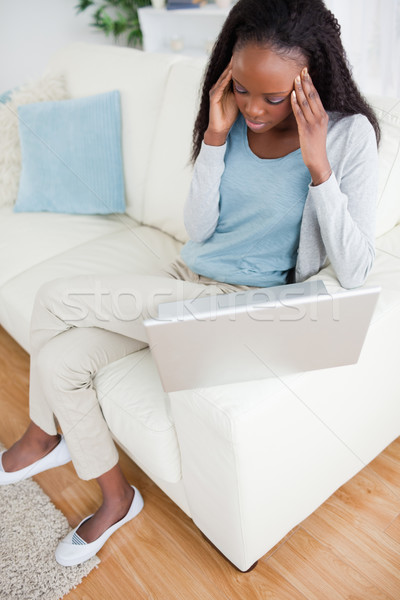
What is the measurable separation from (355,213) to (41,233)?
1.06m

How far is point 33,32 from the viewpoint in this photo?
9.55 feet

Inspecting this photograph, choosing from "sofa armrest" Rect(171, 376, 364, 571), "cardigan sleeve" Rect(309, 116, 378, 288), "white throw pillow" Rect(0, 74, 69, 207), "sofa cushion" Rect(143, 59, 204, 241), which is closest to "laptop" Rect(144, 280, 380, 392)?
"sofa armrest" Rect(171, 376, 364, 571)

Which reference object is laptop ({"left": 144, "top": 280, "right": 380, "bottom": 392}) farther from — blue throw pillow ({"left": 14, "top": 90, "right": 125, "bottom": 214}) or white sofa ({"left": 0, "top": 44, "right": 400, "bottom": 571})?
blue throw pillow ({"left": 14, "top": 90, "right": 125, "bottom": 214})

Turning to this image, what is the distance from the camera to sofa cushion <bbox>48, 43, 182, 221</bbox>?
1590 mm

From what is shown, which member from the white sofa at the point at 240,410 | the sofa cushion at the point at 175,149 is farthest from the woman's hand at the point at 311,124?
the sofa cushion at the point at 175,149

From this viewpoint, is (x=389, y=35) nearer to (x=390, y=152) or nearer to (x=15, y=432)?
(x=390, y=152)

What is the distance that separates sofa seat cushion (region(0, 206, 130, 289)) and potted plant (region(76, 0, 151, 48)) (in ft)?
5.44

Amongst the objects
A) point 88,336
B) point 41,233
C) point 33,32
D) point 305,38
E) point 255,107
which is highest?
point 305,38

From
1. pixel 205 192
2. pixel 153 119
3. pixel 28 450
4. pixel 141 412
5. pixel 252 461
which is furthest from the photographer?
pixel 153 119

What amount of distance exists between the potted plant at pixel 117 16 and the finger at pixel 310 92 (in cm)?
240

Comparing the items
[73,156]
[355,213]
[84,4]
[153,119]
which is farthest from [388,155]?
[84,4]

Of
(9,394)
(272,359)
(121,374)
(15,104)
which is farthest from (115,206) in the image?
(272,359)

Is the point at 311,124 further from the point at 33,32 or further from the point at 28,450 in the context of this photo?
the point at 33,32

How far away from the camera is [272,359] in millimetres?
772
